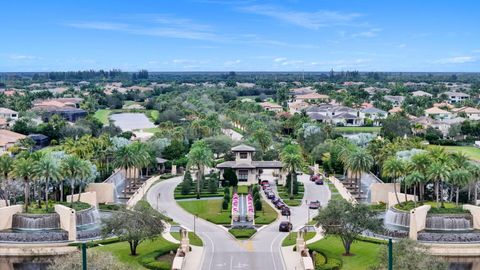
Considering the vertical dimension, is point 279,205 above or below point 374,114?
below

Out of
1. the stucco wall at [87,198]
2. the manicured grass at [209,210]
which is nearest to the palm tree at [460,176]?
the manicured grass at [209,210]

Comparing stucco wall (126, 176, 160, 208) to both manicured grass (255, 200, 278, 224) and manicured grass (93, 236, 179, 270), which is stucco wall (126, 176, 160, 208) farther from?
manicured grass (93, 236, 179, 270)

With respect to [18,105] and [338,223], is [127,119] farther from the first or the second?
[338,223]

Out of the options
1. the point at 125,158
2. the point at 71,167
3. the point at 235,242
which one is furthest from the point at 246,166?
the point at 235,242

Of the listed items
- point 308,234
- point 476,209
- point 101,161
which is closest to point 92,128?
point 101,161

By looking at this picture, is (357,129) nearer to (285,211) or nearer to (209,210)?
(285,211)

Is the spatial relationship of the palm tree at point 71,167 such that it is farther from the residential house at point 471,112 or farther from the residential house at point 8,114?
the residential house at point 471,112
